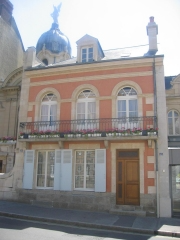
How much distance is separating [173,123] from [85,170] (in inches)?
347

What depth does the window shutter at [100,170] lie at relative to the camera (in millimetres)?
10805

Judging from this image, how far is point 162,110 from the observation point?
11.0 m

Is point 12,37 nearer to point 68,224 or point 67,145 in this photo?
point 67,145

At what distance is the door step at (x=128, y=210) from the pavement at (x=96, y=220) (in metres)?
0.29

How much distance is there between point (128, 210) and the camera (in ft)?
33.8

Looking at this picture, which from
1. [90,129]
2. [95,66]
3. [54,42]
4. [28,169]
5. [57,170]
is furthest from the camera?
[54,42]

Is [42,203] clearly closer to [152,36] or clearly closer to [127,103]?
[127,103]

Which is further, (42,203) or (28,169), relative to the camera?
(28,169)

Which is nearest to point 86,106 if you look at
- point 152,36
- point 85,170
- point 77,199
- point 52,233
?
point 85,170

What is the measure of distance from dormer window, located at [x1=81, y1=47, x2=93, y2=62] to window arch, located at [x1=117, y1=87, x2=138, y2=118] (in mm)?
2890

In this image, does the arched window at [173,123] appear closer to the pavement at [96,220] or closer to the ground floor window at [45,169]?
the pavement at [96,220]

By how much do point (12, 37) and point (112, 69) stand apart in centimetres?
1488

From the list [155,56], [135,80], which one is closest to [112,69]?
[135,80]

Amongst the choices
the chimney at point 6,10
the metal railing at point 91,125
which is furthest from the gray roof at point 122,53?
the chimney at point 6,10
